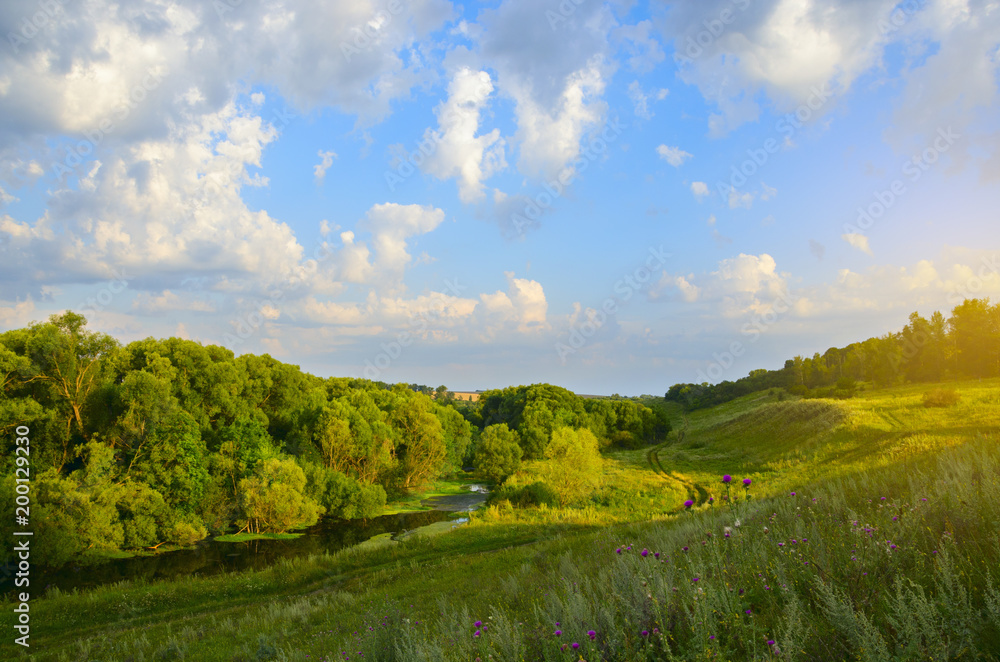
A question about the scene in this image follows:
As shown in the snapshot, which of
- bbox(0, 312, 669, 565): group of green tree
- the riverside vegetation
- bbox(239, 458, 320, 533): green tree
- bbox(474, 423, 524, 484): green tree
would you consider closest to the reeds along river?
bbox(0, 312, 669, 565): group of green tree

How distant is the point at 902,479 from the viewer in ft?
26.2

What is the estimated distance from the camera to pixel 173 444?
3425 centimetres

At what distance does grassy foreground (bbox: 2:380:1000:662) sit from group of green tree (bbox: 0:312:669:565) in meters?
10.2

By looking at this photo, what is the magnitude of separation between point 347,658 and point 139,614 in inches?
732

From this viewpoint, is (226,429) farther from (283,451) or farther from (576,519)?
(576,519)

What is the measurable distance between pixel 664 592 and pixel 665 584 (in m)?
0.09

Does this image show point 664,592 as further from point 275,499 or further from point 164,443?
point 164,443

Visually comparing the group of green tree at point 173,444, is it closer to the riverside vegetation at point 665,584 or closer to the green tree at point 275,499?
the green tree at point 275,499

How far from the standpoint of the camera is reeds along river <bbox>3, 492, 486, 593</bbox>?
26297 mm

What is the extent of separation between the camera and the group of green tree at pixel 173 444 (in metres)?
29.4

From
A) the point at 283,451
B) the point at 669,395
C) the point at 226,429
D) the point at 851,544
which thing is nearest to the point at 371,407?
the point at 283,451

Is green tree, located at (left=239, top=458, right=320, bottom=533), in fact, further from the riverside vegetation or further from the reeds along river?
the riverside vegetation

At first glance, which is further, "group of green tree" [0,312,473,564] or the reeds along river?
"group of green tree" [0,312,473,564]

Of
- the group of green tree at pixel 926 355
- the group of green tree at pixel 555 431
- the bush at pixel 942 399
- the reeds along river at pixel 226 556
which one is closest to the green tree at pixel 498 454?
the group of green tree at pixel 555 431
